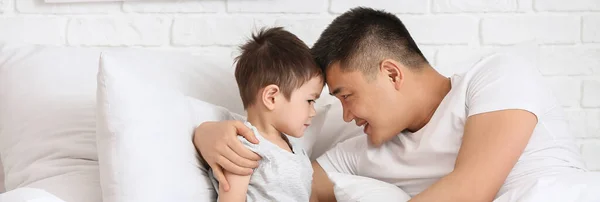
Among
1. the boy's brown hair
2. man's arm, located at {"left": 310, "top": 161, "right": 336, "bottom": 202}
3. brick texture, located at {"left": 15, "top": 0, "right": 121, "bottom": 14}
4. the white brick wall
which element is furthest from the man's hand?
brick texture, located at {"left": 15, "top": 0, "right": 121, "bottom": 14}

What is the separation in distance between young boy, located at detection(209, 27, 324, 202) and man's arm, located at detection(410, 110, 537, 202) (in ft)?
0.82

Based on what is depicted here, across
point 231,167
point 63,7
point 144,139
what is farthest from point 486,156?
point 63,7

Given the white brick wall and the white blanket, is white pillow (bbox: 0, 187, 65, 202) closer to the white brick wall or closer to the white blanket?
the white blanket

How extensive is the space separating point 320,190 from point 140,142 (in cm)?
53

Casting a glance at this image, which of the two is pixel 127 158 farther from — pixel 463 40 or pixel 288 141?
pixel 463 40

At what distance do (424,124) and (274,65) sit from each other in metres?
0.42

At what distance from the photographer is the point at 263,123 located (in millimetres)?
1541

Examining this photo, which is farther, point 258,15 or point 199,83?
point 258,15

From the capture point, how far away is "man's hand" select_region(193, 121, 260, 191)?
1419mm

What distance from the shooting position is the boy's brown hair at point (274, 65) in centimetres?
151

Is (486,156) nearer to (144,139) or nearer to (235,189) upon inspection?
(235,189)

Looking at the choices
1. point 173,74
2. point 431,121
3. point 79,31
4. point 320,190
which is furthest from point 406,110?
point 79,31

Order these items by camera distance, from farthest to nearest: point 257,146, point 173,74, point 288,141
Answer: point 173,74 → point 288,141 → point 257,146

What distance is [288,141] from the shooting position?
1.58 m
